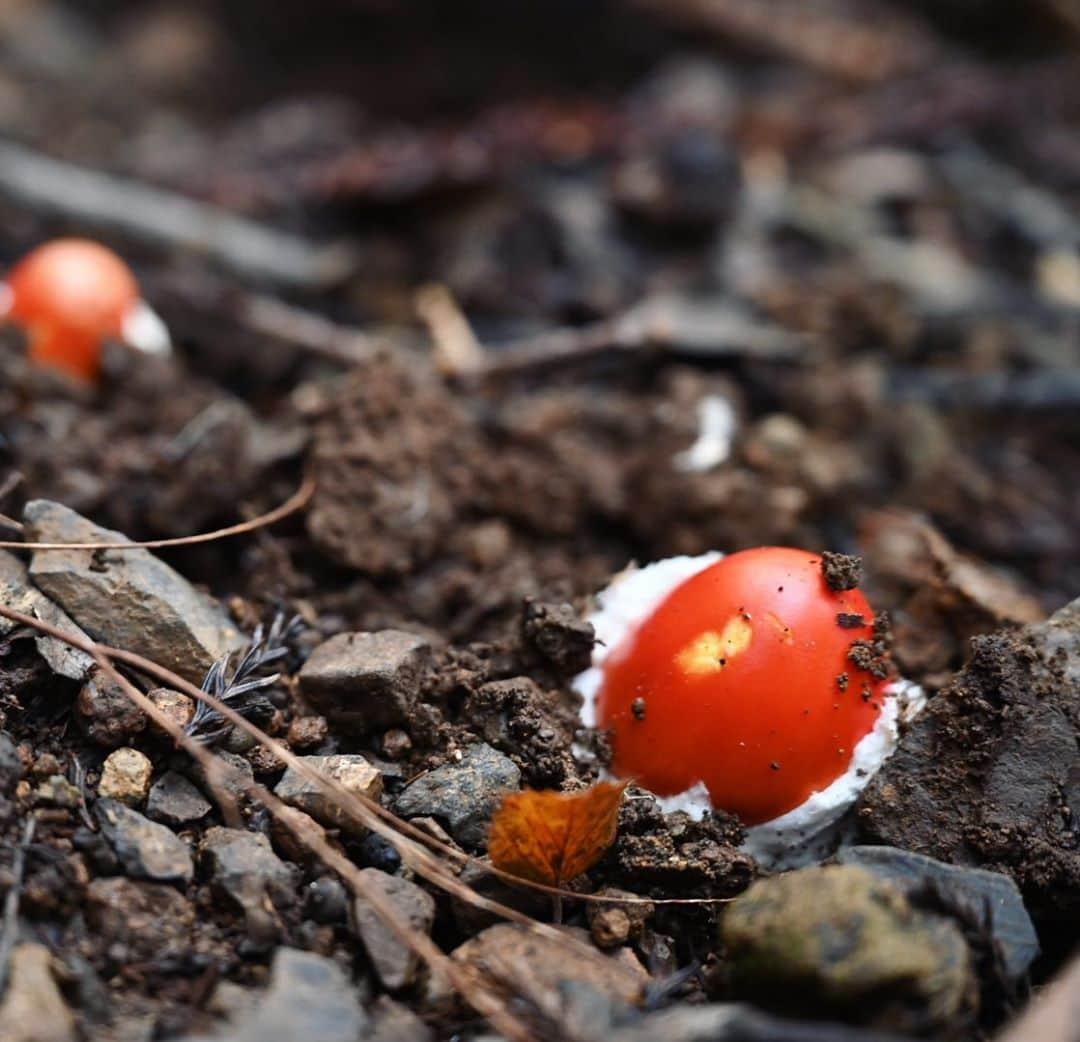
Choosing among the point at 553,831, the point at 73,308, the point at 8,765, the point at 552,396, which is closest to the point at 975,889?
the point at 553,831

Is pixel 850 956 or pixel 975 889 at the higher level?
pixel 850 956

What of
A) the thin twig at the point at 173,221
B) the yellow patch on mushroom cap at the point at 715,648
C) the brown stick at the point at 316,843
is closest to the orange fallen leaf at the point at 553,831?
the brown stick at the point at 316,843

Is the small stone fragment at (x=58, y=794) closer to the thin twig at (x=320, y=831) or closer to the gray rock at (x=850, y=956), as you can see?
the thin twig at (x=320, y=831)

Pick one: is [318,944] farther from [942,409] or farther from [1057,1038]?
[942,409]

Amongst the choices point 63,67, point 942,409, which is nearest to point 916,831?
point 942,409

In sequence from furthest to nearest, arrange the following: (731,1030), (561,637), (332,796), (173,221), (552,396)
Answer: (173,221)
(552,396)
(561,637)
(332,796)
(731,1030)

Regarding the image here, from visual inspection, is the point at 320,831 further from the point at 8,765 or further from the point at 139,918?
the point at 8,765

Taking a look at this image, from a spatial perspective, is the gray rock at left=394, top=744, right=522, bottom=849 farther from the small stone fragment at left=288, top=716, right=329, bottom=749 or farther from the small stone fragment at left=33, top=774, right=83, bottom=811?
the small stone fragment at left=33, top=774, right=83, bottom=811
